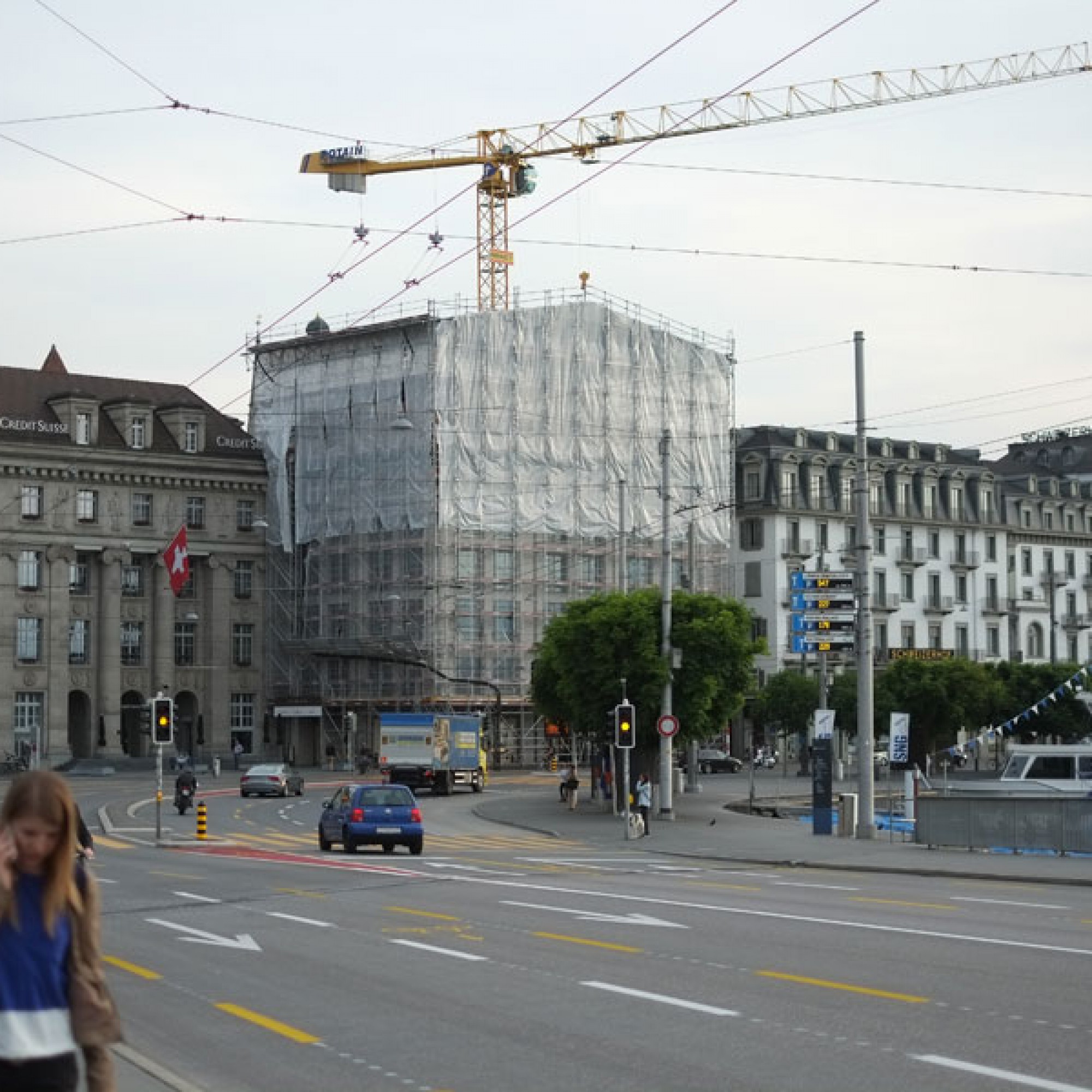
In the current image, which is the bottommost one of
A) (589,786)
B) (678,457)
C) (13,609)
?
(589,786)

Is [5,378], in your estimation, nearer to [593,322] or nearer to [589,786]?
[593,322]

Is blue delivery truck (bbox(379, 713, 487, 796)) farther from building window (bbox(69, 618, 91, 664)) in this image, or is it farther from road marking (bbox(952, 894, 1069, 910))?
road marking (bbox(952, 894, 1069, 910))

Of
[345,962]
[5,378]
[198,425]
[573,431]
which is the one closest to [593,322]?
[573,431]

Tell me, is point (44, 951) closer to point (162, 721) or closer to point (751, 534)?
point (162, 721)

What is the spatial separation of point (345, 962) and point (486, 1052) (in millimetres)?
5301

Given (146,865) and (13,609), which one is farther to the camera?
(13,609)

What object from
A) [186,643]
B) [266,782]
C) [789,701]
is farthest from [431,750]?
[186,643]

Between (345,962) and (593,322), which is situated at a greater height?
(593,322)

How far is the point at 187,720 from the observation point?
9312cm

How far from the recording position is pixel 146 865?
32969 mm

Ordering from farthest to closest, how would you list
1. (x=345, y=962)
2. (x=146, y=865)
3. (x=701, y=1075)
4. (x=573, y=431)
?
(x=573, y=431), (x=146, y=865), (x=345, y=962), (x=701, y=1075)

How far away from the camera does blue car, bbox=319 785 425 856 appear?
37.3 meters

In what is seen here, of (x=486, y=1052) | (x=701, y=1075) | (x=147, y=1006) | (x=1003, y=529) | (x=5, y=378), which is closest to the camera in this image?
(x=701, y=1075)

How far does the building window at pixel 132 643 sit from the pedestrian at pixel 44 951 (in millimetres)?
86421
